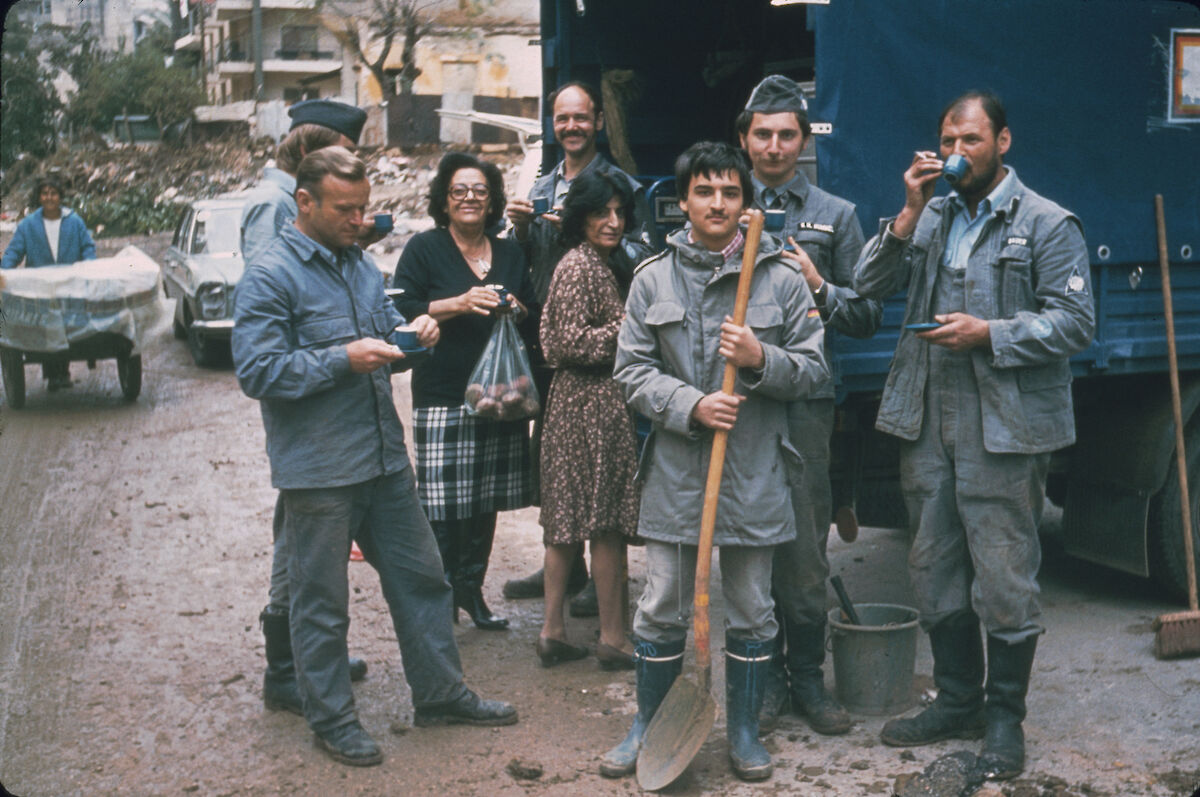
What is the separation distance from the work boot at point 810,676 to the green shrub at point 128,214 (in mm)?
24527

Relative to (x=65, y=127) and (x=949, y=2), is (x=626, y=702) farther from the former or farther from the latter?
(x=65, y=127)

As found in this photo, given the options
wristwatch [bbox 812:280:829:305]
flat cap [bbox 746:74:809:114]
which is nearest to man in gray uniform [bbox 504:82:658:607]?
flat cap [bbox 746:74:809:114]

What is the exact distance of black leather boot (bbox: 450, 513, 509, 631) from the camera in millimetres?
5301

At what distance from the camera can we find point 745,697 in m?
3.95

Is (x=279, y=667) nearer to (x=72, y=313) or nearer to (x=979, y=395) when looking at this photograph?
(x=979, y=395)

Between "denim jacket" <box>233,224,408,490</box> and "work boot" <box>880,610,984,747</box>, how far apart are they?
1918mm

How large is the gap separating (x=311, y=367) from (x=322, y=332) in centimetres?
19

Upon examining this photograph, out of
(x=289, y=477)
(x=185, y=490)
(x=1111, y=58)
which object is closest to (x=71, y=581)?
(x=185, y=490)

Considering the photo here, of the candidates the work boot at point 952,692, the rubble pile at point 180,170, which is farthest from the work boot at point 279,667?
the rubble pile at point 180,170

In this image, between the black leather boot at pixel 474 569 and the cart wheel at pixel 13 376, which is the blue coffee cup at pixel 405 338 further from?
the cart wheel at pixel 13 376

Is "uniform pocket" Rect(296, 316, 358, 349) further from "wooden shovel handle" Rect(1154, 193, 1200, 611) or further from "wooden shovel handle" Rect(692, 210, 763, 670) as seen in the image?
"wooden shovel handle" Rect(1154, 193, 1200, 611)

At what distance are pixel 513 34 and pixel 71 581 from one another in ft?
105

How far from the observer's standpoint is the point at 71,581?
6148 millimetres

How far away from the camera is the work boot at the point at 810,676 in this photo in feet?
14.1
